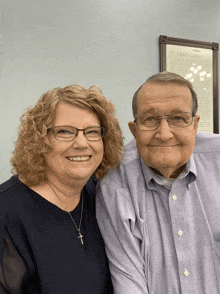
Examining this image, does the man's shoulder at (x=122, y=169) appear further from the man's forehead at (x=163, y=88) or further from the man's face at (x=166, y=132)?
the man's forehead at (x=163, y=88)

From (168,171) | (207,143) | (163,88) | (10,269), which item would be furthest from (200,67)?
(10,269)

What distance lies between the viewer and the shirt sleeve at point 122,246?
995 mm

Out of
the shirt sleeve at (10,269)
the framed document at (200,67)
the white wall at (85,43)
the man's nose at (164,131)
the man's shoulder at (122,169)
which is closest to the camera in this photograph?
the shirt sleeve at (10,269)

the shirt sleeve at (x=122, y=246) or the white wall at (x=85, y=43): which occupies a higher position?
the white wall at (x=85, y=43)

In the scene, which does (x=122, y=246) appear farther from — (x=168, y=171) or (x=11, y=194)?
(x=11, y=194)

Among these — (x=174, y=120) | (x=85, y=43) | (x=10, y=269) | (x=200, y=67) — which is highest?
(x=85, y=43)

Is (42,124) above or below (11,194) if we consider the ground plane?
above

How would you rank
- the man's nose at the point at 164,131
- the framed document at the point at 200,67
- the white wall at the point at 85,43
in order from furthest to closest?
the framed document at the point at 200,67
the white wall at the point at 85,43
the man's nose at the point at 164,131

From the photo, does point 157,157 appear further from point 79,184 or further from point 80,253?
point 80,253

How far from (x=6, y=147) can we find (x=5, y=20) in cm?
97

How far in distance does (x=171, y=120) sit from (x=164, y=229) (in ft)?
1.52

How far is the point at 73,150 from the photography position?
1097 millimetres

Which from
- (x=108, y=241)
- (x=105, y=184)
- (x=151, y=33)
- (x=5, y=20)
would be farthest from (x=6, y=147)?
(x=151, y=33)

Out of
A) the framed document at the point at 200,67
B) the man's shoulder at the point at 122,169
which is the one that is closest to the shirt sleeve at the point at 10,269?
the man's shoulder at the point at 122,169
